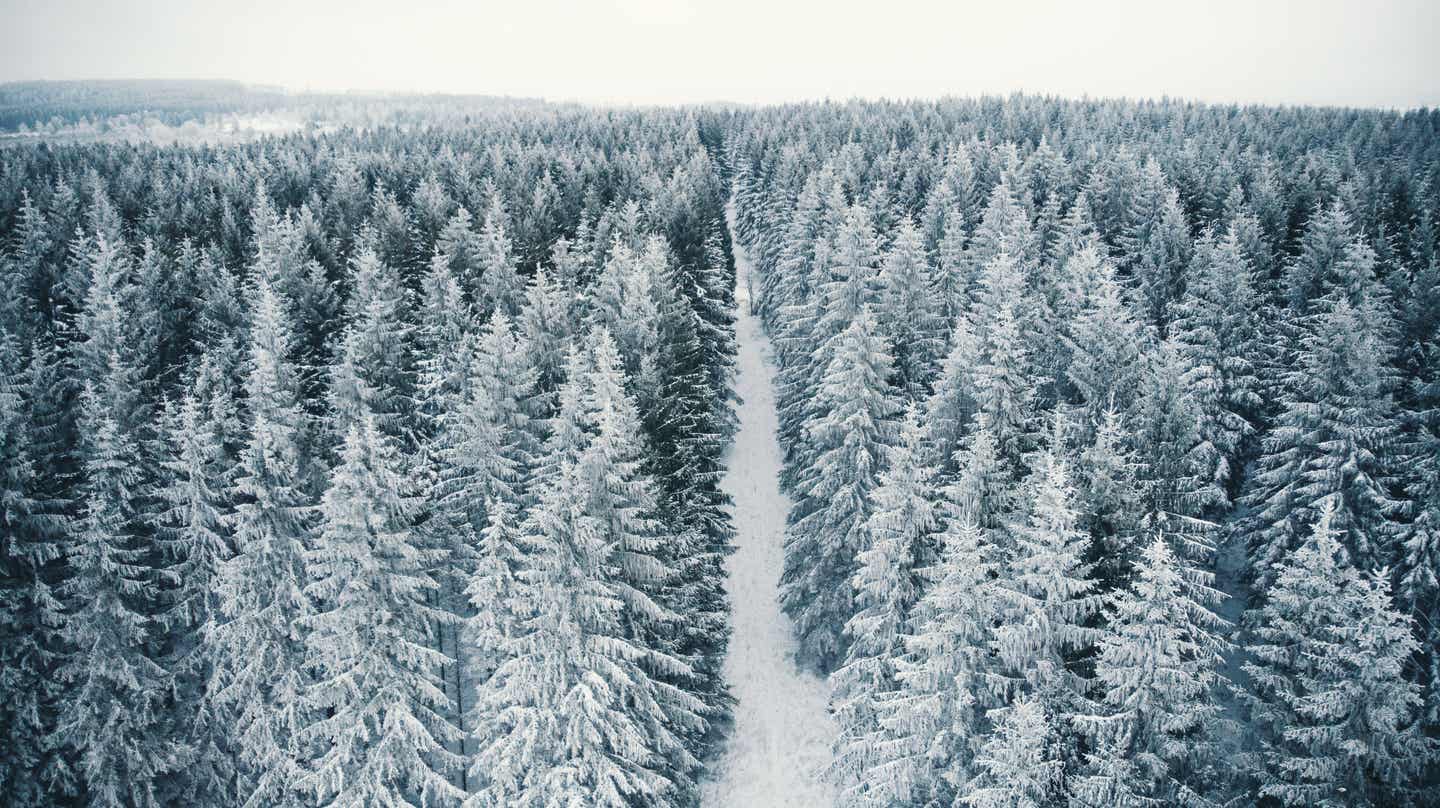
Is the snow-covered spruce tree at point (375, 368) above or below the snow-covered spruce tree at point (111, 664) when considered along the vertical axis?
above

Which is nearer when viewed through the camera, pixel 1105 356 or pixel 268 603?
pixel 268 603

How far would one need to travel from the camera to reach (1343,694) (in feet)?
55.5

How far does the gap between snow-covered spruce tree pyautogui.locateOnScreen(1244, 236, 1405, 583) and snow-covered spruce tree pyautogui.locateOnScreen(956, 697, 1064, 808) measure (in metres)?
11.8

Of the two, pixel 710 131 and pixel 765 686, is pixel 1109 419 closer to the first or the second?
pixel 765 686

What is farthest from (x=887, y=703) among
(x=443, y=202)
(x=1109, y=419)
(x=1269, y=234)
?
(x=443, y=202)

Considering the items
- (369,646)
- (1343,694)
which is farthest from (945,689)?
(369,646)

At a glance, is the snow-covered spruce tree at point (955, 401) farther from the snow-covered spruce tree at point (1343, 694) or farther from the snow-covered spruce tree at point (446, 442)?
the snow-covered spruce tree at point (446, 442)

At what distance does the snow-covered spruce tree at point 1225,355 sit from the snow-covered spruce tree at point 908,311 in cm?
899

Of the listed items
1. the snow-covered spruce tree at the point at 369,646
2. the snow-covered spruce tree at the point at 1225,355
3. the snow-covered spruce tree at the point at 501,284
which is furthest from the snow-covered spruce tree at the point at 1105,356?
the snow-covered spruce tree at the point at 501,284

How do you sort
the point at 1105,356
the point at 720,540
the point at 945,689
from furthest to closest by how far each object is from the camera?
the point at 720,540
the point at 1105,356
the point at 945,689

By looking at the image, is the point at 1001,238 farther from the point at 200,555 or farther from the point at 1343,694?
the point at 200,555

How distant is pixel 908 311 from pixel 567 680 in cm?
1992

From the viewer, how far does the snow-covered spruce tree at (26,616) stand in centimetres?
2391

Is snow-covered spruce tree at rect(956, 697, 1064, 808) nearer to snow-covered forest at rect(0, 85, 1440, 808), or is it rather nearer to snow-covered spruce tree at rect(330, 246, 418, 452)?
snow-covered forest at rect(0, 85, 1440, 808)
